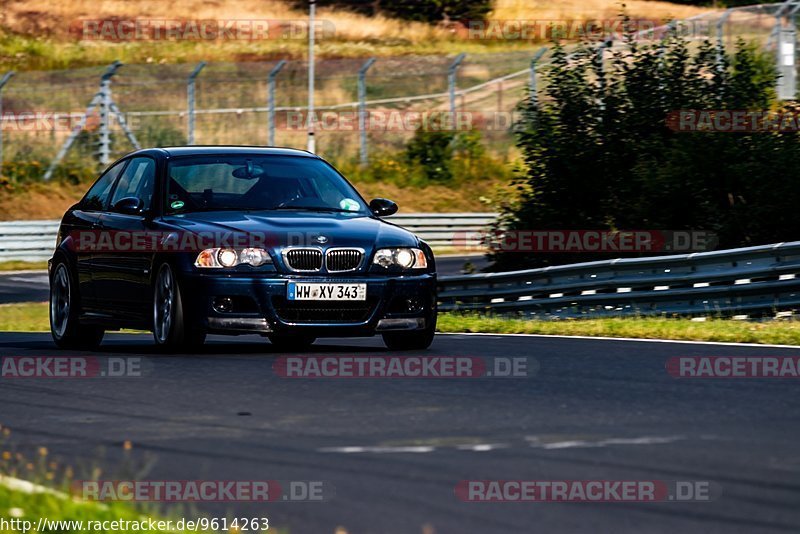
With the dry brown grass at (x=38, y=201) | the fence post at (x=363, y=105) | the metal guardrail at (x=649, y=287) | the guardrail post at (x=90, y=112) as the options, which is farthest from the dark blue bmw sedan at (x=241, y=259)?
the dry brown grass at (x=38, y=201)

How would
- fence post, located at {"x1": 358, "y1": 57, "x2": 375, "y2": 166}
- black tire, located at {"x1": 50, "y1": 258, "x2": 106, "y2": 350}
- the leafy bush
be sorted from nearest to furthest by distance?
1. black tire, located at {"x1": 50, "y1": 258, "x2": 106, "y2": 350}
2. the leafy bush
3. fence post, located at {"x1": 358, "y1": 57, "x2": 375, "y2": 166}

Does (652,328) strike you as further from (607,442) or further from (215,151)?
(607,442)

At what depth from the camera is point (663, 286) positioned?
16.6 metres

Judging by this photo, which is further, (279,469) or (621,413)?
(621,413)

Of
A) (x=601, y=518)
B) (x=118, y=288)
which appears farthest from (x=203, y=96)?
(x=601, y=518)

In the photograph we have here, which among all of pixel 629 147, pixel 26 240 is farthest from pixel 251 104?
pixel 629 147

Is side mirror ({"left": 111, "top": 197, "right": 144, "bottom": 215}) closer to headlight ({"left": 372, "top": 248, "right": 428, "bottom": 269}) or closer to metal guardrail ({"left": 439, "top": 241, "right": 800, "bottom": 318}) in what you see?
headlight ({"left": 372, "top": 248, "right": 428, "bottom": 269})

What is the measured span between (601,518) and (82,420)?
3481 mm

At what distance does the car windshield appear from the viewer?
1223cm

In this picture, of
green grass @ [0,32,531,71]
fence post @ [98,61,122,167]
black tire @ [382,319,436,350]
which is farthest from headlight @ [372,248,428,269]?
green grass @ [0,32,531,71]

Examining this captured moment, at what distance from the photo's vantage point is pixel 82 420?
809 cm

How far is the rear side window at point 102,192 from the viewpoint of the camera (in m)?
13.2

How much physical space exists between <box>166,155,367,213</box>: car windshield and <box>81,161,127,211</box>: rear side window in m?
0.86

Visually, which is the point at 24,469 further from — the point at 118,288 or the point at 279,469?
the point at 118,288
